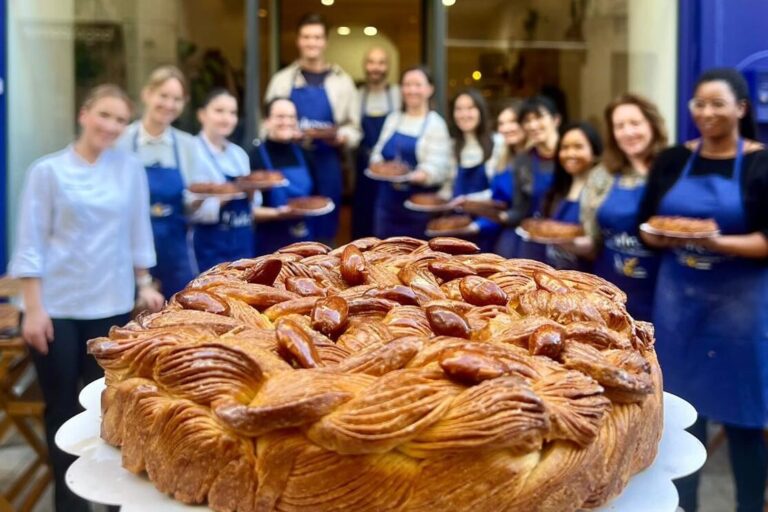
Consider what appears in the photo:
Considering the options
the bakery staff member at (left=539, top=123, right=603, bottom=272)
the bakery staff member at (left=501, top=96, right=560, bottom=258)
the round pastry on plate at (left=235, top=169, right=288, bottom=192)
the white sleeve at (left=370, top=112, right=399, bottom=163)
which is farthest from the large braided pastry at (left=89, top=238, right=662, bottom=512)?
the white sleeve at (left=370, top=112, right=399, bottom=163)

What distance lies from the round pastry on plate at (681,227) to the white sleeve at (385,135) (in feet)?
6.85

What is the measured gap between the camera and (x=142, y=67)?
490 centimetres

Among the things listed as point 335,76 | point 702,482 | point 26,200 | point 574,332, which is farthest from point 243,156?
point 574,332

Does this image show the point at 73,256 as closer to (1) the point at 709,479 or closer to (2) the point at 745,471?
(2) the point at 745,471

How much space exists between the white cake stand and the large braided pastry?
27mm

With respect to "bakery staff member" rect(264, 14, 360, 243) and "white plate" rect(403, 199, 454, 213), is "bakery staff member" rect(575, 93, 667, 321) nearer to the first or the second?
"white plate" rect(403, 199, 454, 213)

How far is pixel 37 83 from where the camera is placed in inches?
187

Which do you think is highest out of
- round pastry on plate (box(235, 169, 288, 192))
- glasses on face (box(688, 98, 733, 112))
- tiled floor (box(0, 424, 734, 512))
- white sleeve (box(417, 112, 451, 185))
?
glasses on face (box(688, 98, 733, 112))

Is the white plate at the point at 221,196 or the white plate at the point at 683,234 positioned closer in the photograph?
the white plate at the point at 683,234

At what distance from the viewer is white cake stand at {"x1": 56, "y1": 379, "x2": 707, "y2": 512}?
1.30m

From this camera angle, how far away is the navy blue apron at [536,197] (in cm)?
381

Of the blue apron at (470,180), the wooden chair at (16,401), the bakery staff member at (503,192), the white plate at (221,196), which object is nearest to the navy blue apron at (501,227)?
the bakery staff member at (503,192)

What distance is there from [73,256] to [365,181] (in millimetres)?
2488

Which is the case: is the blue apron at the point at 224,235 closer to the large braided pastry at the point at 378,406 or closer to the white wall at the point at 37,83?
the white wall at the point at 37,83
